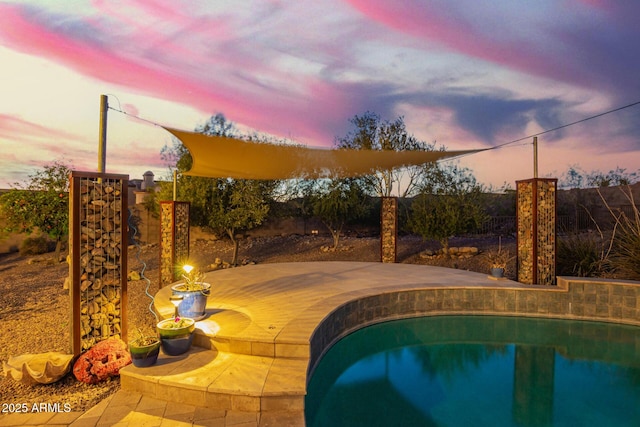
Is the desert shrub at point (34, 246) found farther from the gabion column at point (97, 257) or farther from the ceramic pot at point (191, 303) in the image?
the gabion column at point (97, 257)

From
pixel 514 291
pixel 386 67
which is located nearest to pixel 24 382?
pixel 514 291

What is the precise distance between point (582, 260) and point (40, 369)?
852 cm

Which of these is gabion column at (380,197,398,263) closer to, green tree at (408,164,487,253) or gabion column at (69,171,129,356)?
green tree at (408,164,487,253)

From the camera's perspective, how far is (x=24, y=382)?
3146 millimetres

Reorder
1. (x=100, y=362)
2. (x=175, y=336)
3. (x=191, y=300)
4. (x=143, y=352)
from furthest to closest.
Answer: (x=191, y=300) → (x=175, y=336) → (x=100, y=362) → (x=143, y=352)

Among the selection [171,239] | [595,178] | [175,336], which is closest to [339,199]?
[171,239]

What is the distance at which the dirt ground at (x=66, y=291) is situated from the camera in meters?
3.07

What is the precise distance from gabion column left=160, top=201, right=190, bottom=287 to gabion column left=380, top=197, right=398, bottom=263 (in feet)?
15.8

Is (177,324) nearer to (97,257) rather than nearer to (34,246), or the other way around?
(97,257)

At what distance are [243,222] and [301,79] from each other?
4.15 metres

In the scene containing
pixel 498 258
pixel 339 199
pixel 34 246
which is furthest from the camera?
pixel 34 246

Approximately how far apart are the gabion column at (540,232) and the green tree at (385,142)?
5.78m

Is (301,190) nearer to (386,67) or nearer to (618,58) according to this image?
(386,67)

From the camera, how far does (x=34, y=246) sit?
12.0m
